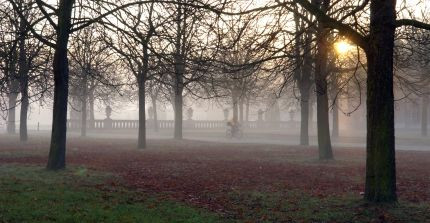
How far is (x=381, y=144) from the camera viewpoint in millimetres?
8664

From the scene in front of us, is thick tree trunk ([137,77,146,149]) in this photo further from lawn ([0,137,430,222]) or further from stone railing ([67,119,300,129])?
stone railing ([67,119,300,129])

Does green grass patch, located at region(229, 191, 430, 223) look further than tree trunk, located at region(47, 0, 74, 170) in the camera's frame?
No

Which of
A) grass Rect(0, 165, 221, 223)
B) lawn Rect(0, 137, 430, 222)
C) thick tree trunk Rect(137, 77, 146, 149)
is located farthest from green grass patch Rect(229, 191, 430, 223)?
thick tree trunk Rect(137, 77, 146, 149)

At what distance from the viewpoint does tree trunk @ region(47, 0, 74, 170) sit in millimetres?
13203

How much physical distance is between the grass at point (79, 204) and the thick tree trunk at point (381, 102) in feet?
10.7

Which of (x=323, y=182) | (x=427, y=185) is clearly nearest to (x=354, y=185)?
(x=323, y=182)

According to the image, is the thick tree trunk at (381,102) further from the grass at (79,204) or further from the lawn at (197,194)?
the grass at (79,204)

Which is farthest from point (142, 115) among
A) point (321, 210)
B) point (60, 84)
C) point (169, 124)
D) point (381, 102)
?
point (169, 124)

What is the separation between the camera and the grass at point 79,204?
7.55 metres

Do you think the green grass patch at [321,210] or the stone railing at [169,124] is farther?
the stone railing at [169,124]

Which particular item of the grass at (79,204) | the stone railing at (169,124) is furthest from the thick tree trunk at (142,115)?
the stone railing at (169,124)

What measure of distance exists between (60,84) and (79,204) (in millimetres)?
5750

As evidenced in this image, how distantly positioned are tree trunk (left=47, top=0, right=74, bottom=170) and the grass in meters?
1.80

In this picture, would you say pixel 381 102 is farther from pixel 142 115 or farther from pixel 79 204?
pixel 142 115
